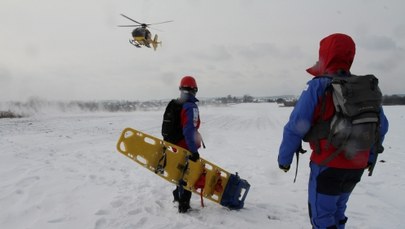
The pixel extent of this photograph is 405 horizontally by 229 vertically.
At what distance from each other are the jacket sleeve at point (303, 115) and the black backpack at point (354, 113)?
0.38 ft

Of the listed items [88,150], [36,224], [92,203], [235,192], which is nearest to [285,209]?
[235,192]

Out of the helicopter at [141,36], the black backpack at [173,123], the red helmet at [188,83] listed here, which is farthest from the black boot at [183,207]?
the helicopter at [141,36]

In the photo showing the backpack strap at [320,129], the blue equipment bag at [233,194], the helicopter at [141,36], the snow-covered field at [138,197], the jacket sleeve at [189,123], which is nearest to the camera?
the backpack strap at [320,129]

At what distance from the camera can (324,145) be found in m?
2.71

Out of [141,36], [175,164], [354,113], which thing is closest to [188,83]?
[175,164]

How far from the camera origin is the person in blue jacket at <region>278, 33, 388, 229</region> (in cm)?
270

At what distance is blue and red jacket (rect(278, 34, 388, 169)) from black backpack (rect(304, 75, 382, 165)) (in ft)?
0.25

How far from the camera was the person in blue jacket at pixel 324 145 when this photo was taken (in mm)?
2695

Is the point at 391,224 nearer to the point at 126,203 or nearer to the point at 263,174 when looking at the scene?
the point at 263,174

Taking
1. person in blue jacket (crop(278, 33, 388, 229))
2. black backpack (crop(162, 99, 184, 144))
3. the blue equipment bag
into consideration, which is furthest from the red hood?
the blue equipment bag

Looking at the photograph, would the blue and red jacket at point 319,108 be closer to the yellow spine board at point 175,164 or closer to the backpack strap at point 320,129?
the backpack strap at point 320,129

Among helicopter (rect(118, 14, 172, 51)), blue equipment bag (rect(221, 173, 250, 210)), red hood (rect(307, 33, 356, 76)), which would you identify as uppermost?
helicopter (rect(118, 14, 172, 51))

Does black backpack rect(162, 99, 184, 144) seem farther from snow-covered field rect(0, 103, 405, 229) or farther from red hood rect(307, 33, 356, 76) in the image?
red hood rect(307, 33, 356, 76)

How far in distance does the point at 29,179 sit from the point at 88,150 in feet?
14.3
